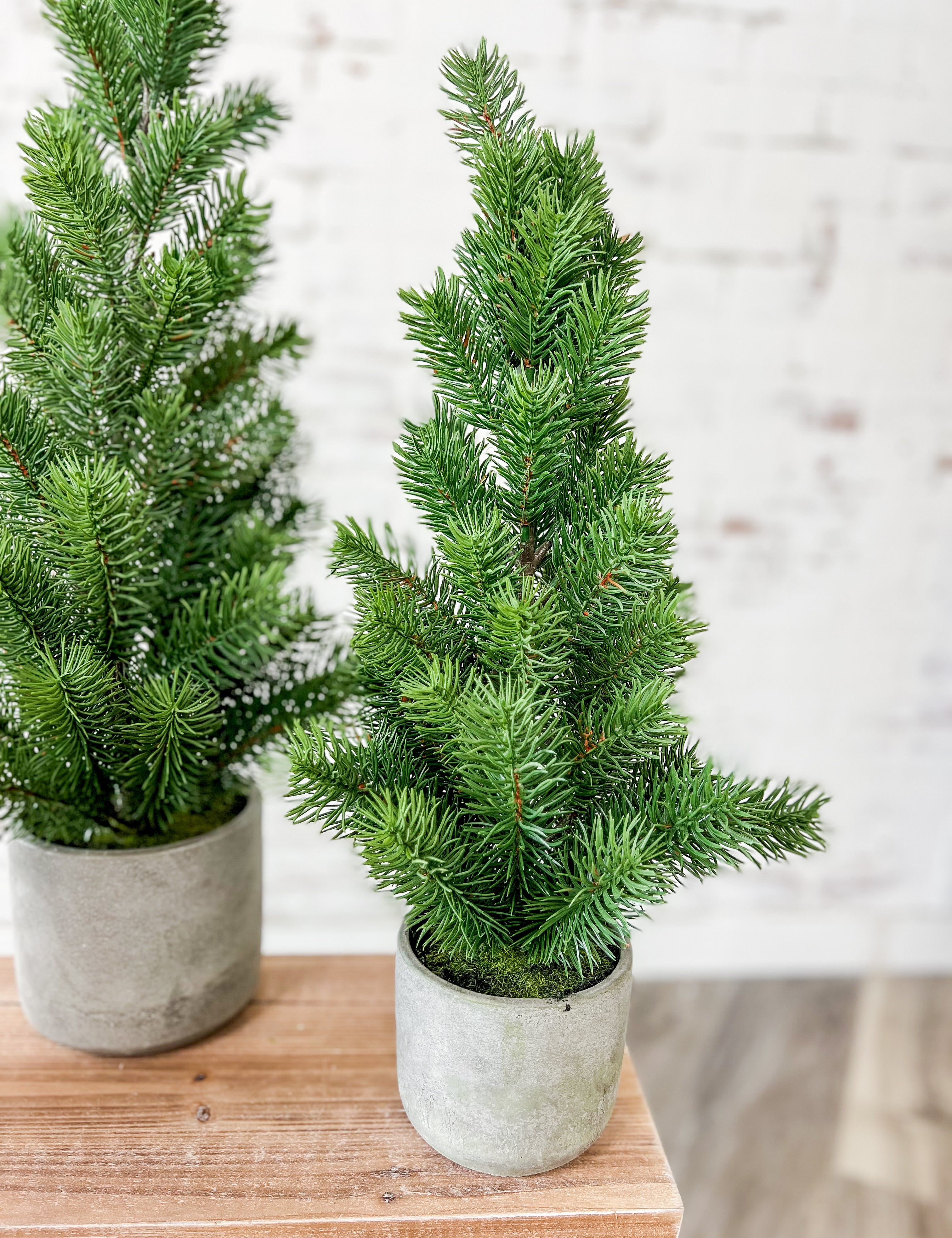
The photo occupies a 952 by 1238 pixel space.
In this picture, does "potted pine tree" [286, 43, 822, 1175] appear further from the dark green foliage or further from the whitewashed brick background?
the whitewashed brick background

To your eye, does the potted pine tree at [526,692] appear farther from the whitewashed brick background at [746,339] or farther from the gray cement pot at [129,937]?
the whitewashed brick background at [746,339]

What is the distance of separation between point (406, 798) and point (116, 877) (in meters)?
0.17

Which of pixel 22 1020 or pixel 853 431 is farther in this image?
pixel 853 431

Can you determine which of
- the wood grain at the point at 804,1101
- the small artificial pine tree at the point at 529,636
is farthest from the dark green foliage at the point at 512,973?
the wood grain at the point at 804,1101

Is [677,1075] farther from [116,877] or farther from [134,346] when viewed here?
[134,346]

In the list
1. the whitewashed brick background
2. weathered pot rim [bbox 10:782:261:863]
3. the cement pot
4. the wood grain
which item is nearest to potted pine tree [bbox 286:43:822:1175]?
the cement pot

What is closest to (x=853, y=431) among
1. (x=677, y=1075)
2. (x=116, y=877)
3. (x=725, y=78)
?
(x=725, y=78)

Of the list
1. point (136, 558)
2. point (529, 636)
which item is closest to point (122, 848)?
point (136, 558)

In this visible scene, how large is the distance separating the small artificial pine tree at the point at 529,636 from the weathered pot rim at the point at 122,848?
0.36 ft

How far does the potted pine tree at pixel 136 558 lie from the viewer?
16.9 inches

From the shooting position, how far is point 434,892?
15.2 inches

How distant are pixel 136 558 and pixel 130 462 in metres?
0.05

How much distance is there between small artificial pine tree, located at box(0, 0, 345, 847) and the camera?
16.7 inches

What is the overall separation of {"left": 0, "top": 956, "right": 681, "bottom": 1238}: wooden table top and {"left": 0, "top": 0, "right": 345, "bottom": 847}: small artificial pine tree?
117 millimetres
